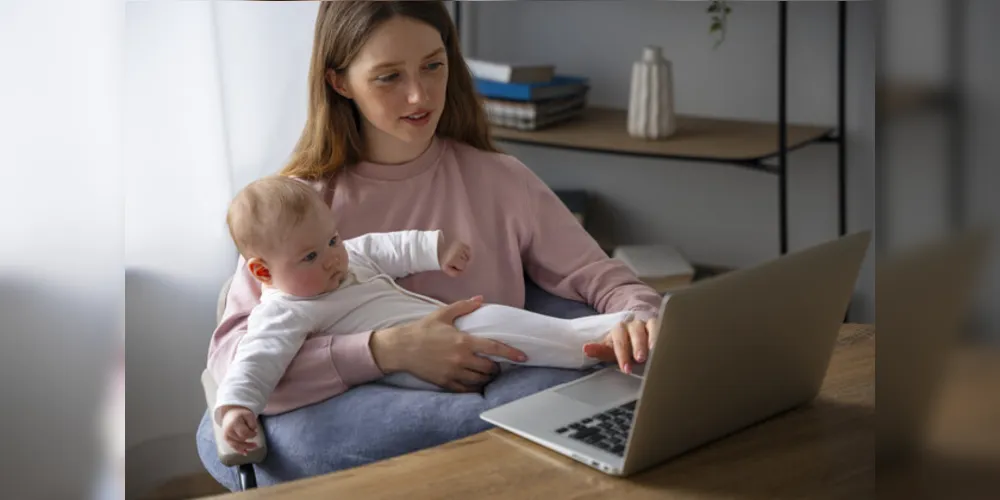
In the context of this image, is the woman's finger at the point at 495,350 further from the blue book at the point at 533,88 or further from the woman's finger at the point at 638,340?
the blue book at the point at 533,88

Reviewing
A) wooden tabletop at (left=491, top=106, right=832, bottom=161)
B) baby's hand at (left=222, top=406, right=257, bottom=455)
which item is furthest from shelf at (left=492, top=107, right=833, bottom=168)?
baby's hand at (left=222, top=406, right=257, bottom=455)

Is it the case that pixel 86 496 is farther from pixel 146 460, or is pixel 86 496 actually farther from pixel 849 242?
pixel 849 242

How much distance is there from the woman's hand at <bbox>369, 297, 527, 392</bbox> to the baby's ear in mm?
119

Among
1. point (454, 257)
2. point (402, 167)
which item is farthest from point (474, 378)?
point (402, 167)

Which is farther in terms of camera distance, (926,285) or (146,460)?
(146,460)

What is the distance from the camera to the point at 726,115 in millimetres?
1540

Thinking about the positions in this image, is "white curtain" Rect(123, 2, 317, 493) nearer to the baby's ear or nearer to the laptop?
the baby's ear

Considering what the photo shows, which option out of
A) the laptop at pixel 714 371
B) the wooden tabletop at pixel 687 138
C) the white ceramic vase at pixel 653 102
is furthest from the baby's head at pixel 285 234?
the white ceramic vase at pixel 653 102

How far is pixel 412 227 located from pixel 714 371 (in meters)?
0.47

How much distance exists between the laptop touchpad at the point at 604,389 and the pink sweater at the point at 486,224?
0.57 feet

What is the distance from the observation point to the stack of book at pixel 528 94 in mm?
1528

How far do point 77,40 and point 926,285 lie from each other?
1.82ft

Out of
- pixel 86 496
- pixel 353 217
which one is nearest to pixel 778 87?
pixel 353 217

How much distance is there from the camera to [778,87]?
149 centimetres
